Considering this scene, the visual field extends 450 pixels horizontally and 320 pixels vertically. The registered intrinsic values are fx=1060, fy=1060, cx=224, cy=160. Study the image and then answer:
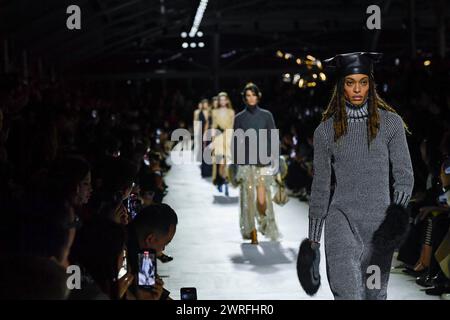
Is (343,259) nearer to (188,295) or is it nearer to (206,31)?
(188,295)

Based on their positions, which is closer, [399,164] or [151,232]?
[399,164]

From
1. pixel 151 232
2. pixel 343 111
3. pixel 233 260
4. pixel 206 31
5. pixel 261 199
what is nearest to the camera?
pixel 343 111

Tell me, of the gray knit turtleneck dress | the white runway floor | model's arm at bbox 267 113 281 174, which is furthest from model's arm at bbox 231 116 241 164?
the gray knit turtleneck dress

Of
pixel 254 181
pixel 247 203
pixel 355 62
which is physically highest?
pixel 355 62

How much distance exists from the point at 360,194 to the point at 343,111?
393mm

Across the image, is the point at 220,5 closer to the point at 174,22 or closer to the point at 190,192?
the point at 174,22

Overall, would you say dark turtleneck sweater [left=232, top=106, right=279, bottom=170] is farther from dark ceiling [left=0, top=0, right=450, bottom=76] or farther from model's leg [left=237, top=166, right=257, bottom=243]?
dark ceiling [left=0, top=0, right=450, bottom=76]

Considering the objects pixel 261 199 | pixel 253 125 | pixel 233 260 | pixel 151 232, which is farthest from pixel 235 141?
pixel 151 232

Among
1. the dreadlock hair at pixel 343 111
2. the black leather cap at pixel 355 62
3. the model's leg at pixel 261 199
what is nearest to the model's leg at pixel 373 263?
the dreadlock hair at pixel 343 111

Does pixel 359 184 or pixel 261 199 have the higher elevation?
pixel 359 184

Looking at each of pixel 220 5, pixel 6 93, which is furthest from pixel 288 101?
pixel 6 93

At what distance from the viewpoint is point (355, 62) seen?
479cm

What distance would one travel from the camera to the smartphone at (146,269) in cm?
479

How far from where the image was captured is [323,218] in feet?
15.9
